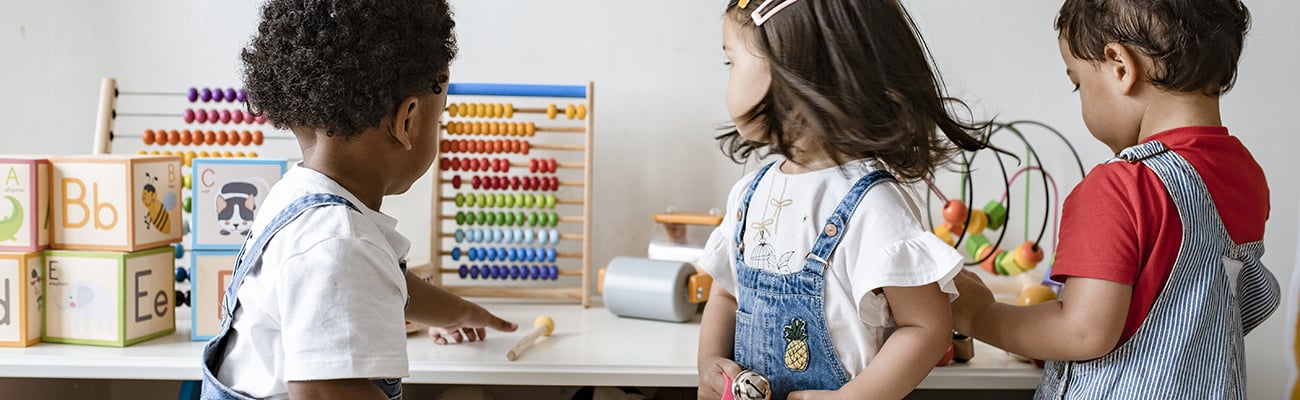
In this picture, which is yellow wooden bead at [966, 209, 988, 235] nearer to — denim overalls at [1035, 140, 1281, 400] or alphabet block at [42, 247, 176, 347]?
denim overalls at [1035, 140, 1281, 400]

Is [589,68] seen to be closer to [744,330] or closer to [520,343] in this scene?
[520,343]

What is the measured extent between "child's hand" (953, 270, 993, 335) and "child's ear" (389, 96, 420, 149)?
0.62 metres

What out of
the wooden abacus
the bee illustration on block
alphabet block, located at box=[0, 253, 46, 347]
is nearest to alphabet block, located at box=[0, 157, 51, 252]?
alphabet block, located at box=[0, 253, 46, 347]

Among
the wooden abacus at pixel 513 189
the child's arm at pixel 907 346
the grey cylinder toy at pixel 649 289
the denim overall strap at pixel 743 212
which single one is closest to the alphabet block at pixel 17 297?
the wooden abacus at pixel 513 189

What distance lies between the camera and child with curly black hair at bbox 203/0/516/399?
88 centimetres

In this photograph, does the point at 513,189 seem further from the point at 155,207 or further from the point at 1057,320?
the point at 1057,320

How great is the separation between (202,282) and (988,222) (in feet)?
3.88

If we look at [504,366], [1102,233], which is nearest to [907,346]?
[1102,233]

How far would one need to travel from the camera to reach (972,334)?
46.0 inches

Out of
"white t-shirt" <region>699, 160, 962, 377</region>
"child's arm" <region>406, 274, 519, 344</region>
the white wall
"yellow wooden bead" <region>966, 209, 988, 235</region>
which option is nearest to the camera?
"white t-shirt" <region>699, 160, 962, 377</region>

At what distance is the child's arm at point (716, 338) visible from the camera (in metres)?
1.17

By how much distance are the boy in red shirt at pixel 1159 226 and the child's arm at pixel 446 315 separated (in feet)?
2.15

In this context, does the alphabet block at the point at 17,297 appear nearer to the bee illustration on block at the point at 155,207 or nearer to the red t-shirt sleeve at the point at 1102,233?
the bee illustration on block at the point at 155,207

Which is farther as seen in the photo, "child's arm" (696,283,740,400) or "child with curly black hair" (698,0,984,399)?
"child's arm" (696,283,740,400)
